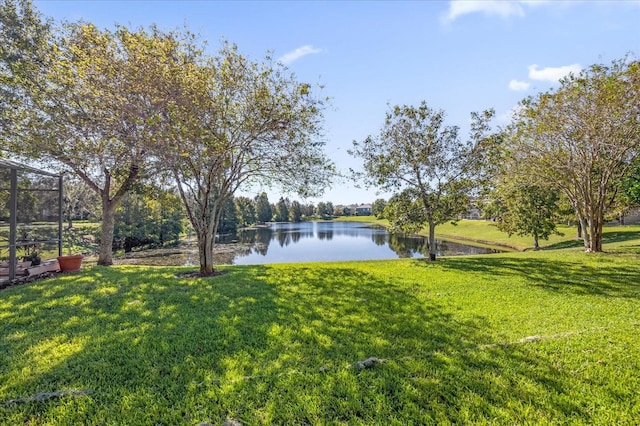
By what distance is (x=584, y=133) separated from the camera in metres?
12.0

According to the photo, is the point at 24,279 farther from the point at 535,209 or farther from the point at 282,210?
the point at 282,210

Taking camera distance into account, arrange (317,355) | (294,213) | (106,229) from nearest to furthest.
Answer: (317,355) < (106,229) < (294,213)

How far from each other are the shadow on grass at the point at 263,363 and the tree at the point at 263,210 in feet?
240

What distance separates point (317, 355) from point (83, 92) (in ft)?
33.6

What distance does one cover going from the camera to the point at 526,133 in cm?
1378

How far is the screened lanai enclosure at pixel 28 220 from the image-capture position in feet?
28.2

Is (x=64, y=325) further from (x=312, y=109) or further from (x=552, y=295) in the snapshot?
(x=552, y=295)

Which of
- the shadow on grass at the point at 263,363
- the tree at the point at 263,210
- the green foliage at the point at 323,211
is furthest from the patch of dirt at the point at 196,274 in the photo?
the green foliage at the point at 323,211

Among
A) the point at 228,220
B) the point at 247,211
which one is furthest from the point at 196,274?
the point at 247,211

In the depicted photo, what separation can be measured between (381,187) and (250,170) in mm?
5777

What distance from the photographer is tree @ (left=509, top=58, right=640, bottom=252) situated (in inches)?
450

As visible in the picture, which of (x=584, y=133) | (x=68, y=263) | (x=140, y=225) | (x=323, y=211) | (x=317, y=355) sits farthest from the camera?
(x=323, y=211)

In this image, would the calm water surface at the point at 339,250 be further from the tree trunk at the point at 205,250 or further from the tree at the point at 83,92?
the tree at the point at 83,92

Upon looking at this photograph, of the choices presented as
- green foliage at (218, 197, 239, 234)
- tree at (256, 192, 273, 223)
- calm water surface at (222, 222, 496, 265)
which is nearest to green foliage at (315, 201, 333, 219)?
tree at (256, 192, 273, 223)
